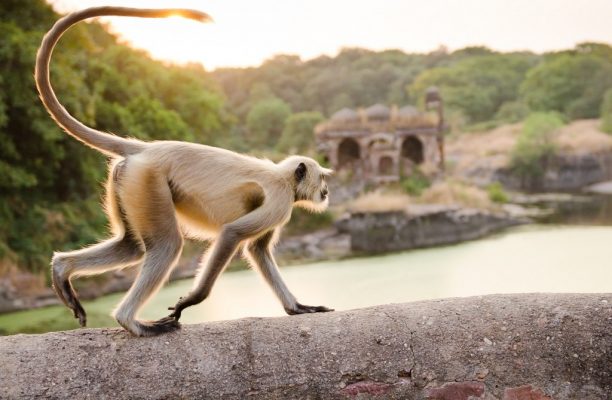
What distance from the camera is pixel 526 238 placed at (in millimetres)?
26266

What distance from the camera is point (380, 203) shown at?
1086 inches

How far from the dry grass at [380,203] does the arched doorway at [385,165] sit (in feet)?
10.6

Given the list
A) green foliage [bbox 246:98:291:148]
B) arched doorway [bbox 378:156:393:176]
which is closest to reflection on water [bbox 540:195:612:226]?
arched doorway [bbox 378:156:393:176]

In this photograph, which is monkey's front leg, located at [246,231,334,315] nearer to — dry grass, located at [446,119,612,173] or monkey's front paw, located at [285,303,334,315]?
monkey's front paw, located at [285,303,334,315]

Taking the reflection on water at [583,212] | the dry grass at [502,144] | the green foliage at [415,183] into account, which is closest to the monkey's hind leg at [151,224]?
the green foliage at [415,183]

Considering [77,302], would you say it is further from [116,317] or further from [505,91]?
[505,91]

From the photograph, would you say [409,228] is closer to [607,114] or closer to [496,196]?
[496,196]

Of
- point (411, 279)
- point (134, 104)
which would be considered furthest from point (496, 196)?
point (134, 104)

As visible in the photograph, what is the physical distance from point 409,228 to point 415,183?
5.45 metres

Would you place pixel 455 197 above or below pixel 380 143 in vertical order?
below

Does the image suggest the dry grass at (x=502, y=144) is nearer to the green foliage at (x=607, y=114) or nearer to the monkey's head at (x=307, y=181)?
the green foliage at (x=607, y=114)

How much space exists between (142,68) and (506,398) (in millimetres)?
23771

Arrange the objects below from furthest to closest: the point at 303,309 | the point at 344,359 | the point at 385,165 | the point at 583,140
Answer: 1. the point at 583,140
2. the point at 385,165
3. the point at 303,309
4. the point at 344,359

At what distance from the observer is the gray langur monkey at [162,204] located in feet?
10.7
